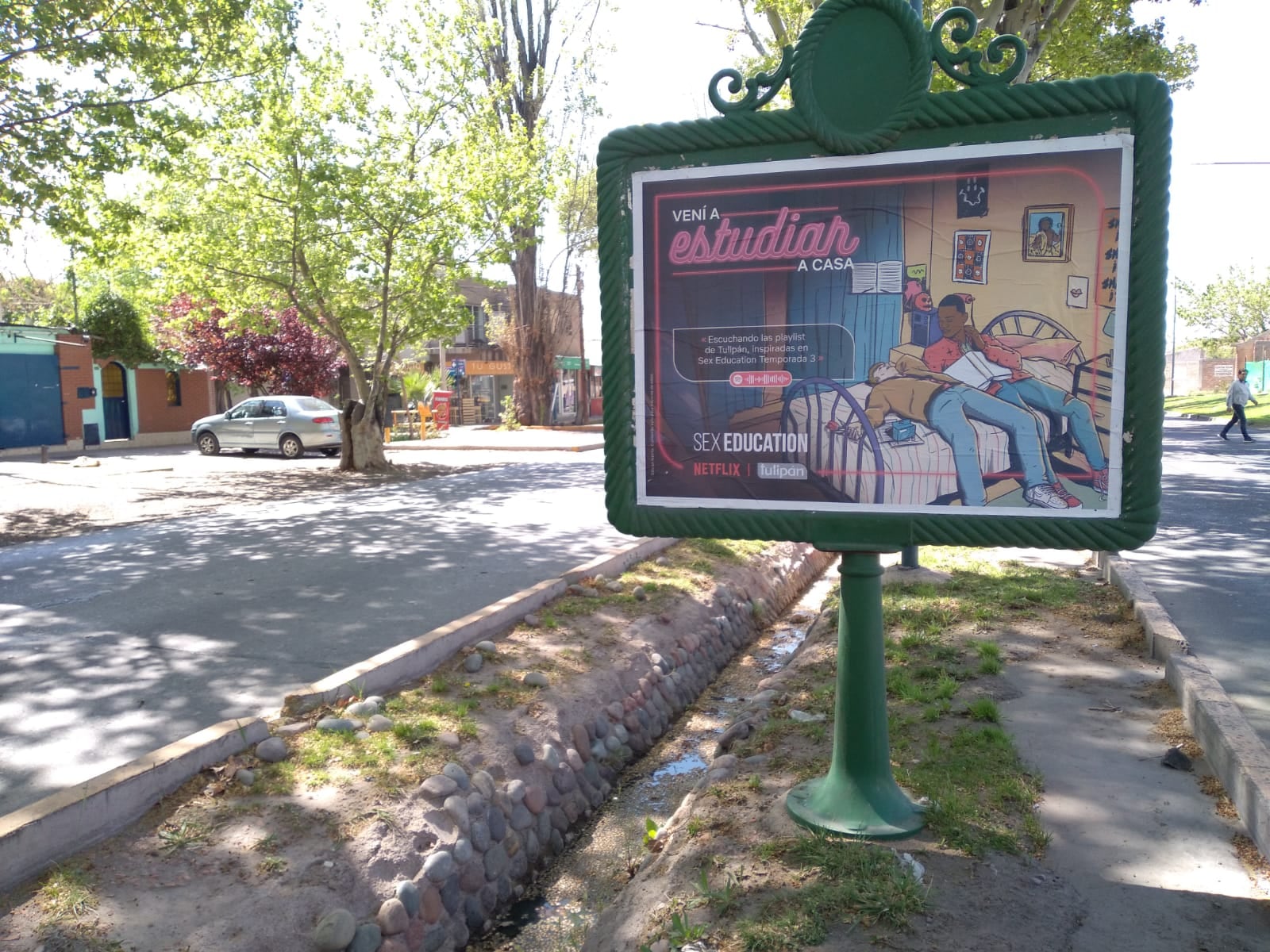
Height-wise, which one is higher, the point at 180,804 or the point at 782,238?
the point at 782,238

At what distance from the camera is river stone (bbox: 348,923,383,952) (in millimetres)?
3703

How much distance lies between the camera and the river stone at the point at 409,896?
4020mm

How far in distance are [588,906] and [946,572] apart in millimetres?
4995

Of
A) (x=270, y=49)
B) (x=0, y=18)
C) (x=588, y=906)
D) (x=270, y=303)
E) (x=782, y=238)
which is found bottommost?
(x=588, y=906)

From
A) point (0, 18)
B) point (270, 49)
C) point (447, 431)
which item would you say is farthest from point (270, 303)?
point (447, 431)

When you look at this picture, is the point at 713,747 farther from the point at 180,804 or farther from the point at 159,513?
the point at 159,513

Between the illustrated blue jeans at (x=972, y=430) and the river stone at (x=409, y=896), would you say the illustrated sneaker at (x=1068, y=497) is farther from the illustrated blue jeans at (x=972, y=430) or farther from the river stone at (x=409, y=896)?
the river stone at (x=409, y=896)

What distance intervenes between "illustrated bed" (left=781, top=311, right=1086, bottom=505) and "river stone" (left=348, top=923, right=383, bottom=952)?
237 cm

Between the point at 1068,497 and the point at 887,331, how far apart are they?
797 mm

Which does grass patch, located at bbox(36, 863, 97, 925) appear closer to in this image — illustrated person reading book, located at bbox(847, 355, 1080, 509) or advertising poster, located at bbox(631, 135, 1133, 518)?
advertising poster, located at bbox(631, 135, 1133, 518)

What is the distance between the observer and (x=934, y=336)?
3322mm

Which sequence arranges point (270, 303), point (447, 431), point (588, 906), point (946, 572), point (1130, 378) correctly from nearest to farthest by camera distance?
point (1130, 378) → point (588, 906) → point (946, 572) → point (270, 303) → point (447, 431)

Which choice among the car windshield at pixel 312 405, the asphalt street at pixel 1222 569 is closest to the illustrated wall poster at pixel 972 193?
the asphalt street at pixel 1222 569

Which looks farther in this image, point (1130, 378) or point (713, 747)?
point (713, 747)
